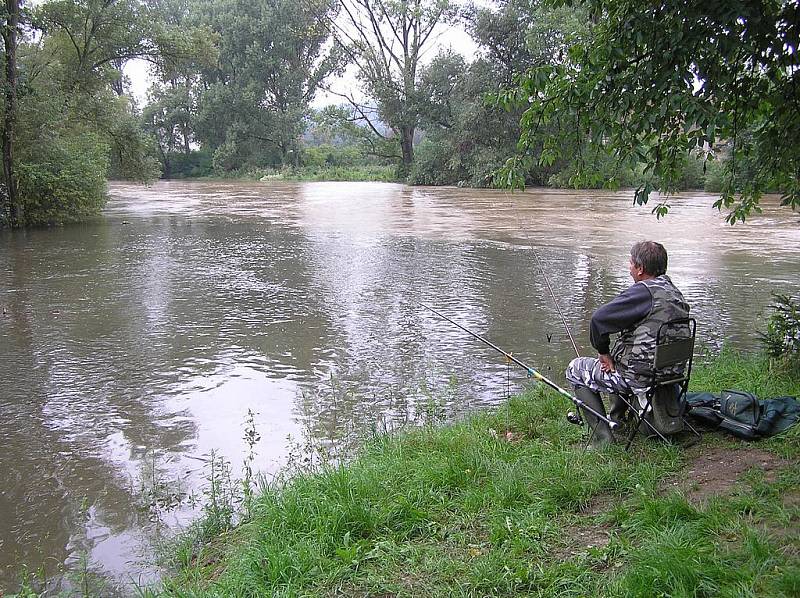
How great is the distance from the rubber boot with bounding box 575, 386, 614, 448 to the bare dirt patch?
0.47 m

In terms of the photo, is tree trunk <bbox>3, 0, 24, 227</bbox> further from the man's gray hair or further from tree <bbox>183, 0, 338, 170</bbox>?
tree <bbox>183, 0, 338, 170</bbox>

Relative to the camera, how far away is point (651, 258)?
3898 millimetres

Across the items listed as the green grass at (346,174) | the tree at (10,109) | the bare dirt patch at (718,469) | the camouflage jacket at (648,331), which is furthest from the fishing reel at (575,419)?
the green grass at (346,174)

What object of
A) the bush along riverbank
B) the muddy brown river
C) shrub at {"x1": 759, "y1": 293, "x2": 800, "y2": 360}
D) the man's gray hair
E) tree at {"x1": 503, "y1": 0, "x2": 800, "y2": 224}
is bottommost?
the muddy brown river

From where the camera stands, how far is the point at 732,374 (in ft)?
17.9

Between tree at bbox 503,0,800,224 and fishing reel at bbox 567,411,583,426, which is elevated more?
tree at bbox 503,0,800,224

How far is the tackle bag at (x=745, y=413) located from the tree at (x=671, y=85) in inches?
54.2

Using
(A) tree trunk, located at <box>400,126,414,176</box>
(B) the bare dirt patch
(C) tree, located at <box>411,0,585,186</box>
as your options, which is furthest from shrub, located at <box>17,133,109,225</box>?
(A) tree trunk, located at <box>400,126,414,176</box>

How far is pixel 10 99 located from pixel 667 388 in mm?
18395

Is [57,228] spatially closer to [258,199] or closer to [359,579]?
[258,199]

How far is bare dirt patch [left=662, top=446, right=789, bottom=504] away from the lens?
11.0ft

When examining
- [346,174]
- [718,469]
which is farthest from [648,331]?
[346,174]

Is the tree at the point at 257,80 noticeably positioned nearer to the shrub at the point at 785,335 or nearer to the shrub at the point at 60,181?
the shrub at the point at 60,181

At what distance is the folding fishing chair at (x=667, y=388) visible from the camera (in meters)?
3.70
